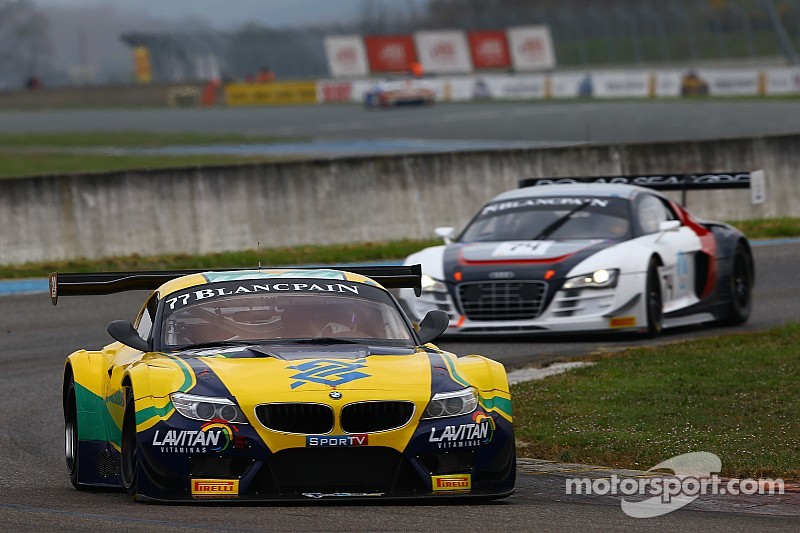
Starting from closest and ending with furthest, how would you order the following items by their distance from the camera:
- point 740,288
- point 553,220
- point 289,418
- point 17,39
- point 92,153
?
point 289,418, point 553,220, point 740,288, point 92,153, point 17,39

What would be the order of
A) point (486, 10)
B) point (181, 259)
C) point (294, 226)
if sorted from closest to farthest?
point (181, 259) < point (294, 226) < point (486, 10)

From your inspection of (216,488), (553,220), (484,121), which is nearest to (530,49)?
(484,121)

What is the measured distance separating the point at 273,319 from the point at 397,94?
57156mm

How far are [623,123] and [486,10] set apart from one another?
72.2 metres

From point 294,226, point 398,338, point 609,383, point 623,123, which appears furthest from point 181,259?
point 623,123

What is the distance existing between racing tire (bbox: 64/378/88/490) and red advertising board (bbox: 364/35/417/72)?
2979 inches

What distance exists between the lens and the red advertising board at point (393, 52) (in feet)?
275

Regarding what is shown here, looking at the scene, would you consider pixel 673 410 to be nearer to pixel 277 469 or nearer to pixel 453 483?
pixel 453 483

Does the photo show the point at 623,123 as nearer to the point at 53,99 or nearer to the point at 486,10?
the point at 53,99

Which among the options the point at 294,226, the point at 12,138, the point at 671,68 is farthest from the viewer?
the point at 671,68

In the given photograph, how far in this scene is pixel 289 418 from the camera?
6.98 metres

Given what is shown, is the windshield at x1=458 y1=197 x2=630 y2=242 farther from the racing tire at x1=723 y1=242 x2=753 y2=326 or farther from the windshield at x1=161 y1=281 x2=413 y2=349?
the windshield at x1=161 y1=281 x2=413 y2=349

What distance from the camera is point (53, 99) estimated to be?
283ft

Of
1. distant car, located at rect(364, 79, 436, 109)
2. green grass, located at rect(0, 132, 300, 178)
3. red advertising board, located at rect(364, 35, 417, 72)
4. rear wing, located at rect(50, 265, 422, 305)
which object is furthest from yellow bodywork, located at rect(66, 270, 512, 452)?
red advertising board, located at rect(364, 35, 417, 72)
